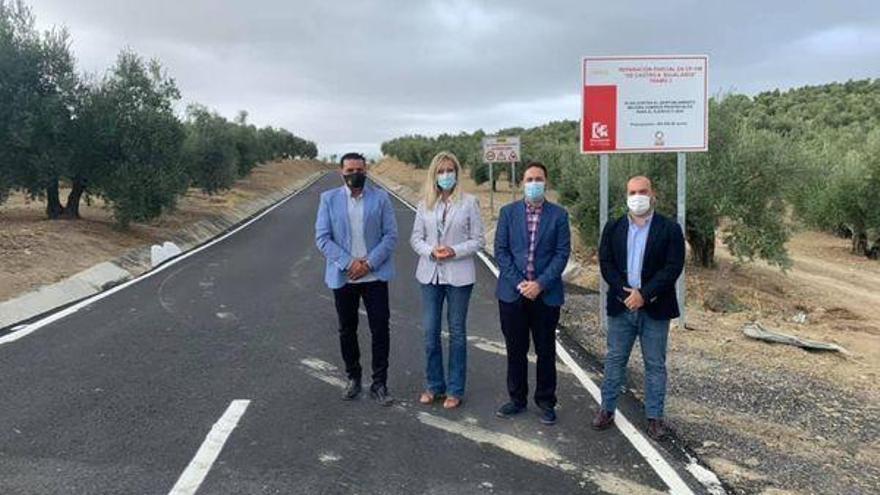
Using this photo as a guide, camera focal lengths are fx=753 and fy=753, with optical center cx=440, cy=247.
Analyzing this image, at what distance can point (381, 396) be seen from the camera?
6059mm

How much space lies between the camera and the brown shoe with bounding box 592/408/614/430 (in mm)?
5516

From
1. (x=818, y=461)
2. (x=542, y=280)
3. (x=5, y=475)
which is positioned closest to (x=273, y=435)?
(x=5, y=475)

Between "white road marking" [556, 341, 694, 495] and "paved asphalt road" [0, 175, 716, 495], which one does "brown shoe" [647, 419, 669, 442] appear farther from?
"paved asphalt road" [0, 175, 716, 495]

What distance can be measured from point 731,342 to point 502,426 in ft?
13.3

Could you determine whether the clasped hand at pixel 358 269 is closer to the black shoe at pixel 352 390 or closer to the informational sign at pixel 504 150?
the black shoe at pixel 352 390

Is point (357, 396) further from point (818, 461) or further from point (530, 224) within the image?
point (818, 461)

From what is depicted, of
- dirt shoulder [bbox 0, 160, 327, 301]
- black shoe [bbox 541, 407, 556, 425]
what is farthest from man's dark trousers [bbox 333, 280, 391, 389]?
dirt shoulder [bbox 0, 160, 327, 301]

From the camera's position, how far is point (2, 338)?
818 centimetres

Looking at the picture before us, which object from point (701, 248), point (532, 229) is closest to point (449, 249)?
point (532, 229)

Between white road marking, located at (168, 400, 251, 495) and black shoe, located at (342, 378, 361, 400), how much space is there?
0.77 meters

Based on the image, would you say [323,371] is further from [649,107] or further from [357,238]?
[649,107]

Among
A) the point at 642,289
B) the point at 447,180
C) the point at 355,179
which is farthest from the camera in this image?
the point at 355,179

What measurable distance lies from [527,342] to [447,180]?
4.57 ft

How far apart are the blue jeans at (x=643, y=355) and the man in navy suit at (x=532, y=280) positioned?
0.43 metres
